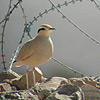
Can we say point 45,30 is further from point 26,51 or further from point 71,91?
point 71,91

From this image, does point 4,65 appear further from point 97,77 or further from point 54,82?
point 97,77

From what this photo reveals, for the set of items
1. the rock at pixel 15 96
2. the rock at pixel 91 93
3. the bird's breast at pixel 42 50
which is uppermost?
the bird's breast at pixel 42 50

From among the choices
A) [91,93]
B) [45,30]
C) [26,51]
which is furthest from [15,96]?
[45,30]

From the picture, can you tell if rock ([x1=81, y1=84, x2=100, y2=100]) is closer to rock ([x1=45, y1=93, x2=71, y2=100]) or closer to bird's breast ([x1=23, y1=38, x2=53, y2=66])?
rock ([x1=45, y1=93, x2=71, y2=100])

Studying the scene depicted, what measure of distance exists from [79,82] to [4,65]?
1989 millimetres

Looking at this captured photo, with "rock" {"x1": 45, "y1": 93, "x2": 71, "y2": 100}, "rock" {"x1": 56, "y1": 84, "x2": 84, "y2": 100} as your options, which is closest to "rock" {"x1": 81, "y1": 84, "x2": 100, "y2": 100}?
"rock" {"x1": 56, "y1": 84, "x2": 84, "y2": 100}

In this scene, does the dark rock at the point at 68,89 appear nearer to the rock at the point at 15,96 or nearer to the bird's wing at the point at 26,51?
the rock at the point at 15,96

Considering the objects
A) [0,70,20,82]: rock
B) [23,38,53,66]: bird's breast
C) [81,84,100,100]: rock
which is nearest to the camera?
[81,84,100,100]: rock

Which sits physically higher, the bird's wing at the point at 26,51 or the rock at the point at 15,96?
the bird's wing at the point at 26,51

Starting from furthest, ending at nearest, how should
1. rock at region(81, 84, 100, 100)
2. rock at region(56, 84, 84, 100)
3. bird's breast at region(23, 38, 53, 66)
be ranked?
bird's breast at region(23, 38, 53, 66) → rock at region(81, 84, 100, 100) → rock at region(56, 84, 84, 100)

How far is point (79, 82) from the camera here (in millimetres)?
5219

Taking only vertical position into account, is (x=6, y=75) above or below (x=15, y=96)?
above

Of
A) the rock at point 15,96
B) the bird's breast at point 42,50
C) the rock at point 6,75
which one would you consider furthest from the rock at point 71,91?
the rock at point 6,75

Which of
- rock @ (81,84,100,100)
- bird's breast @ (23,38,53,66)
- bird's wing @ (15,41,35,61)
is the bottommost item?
rock @ (81,84,100,100)
